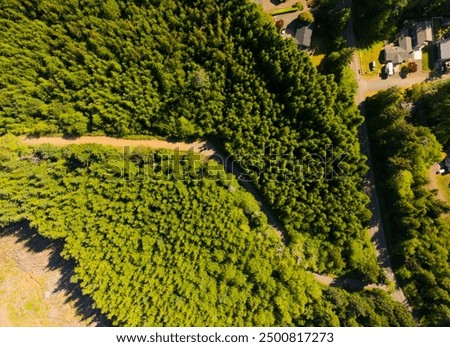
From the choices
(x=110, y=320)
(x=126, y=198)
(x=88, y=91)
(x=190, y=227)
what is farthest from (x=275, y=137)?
(x=110, y=320)

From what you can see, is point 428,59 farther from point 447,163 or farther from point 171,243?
point 171,243

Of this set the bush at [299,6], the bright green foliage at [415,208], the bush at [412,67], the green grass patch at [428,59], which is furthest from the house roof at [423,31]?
the bush at [299,6]

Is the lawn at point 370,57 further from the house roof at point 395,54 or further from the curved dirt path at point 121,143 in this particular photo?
the curved dirt path at point 121,143

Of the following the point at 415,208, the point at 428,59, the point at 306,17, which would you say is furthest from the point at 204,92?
the point at 428,59

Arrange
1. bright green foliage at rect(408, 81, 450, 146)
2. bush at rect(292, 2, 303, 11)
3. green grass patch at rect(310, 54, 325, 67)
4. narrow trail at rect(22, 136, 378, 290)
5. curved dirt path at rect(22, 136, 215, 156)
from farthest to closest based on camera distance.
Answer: green grass patch at rect(310, 54, 325, 67) → bush at rect(292, 2, 303, 11) → narrow trail at rect(22, 136, 378, 290) → curved dirt path at rect(22, 136, 215, 156) → bright green foliage at rect(408, 81, 450, 146)

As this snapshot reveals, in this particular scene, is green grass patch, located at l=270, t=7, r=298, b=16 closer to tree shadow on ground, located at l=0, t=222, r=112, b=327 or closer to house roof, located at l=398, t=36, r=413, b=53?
house roof, located at l=398, t=36, r=413, b=53

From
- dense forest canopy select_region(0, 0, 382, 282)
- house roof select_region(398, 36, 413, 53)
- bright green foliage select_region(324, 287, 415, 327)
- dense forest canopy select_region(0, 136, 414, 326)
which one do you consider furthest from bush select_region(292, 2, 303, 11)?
bright green foliage select_region(324, 287, 415, 327)
